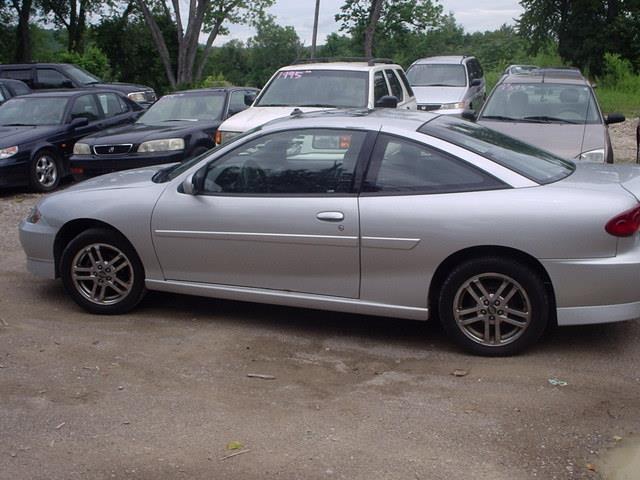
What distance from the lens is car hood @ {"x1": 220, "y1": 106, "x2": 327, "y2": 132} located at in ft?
35.0

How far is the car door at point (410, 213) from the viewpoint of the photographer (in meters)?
5.45

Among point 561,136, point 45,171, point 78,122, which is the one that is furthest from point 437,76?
point 561,136

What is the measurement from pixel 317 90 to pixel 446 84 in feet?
31.0

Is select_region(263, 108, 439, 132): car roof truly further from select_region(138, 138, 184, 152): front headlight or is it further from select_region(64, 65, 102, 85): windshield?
select_region(64, 65, 102, 85): windshield

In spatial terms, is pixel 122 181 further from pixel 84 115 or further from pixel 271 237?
pixel 84 115

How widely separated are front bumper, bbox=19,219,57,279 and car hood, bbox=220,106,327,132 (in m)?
4.21

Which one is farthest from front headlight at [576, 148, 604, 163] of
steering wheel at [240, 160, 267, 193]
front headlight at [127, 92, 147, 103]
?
front headlight at [127, 92, 147, 103]

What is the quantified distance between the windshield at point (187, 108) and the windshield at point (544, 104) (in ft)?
13.3

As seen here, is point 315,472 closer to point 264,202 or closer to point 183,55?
point 264,202

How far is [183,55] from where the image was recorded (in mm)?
34406

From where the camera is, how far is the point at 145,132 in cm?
1207

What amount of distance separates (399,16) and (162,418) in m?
33.6

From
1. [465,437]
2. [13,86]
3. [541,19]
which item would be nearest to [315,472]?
[465,437]

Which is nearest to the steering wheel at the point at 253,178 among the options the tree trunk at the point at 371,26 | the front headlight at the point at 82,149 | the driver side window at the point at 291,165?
the driver side window at the point at 291,165
